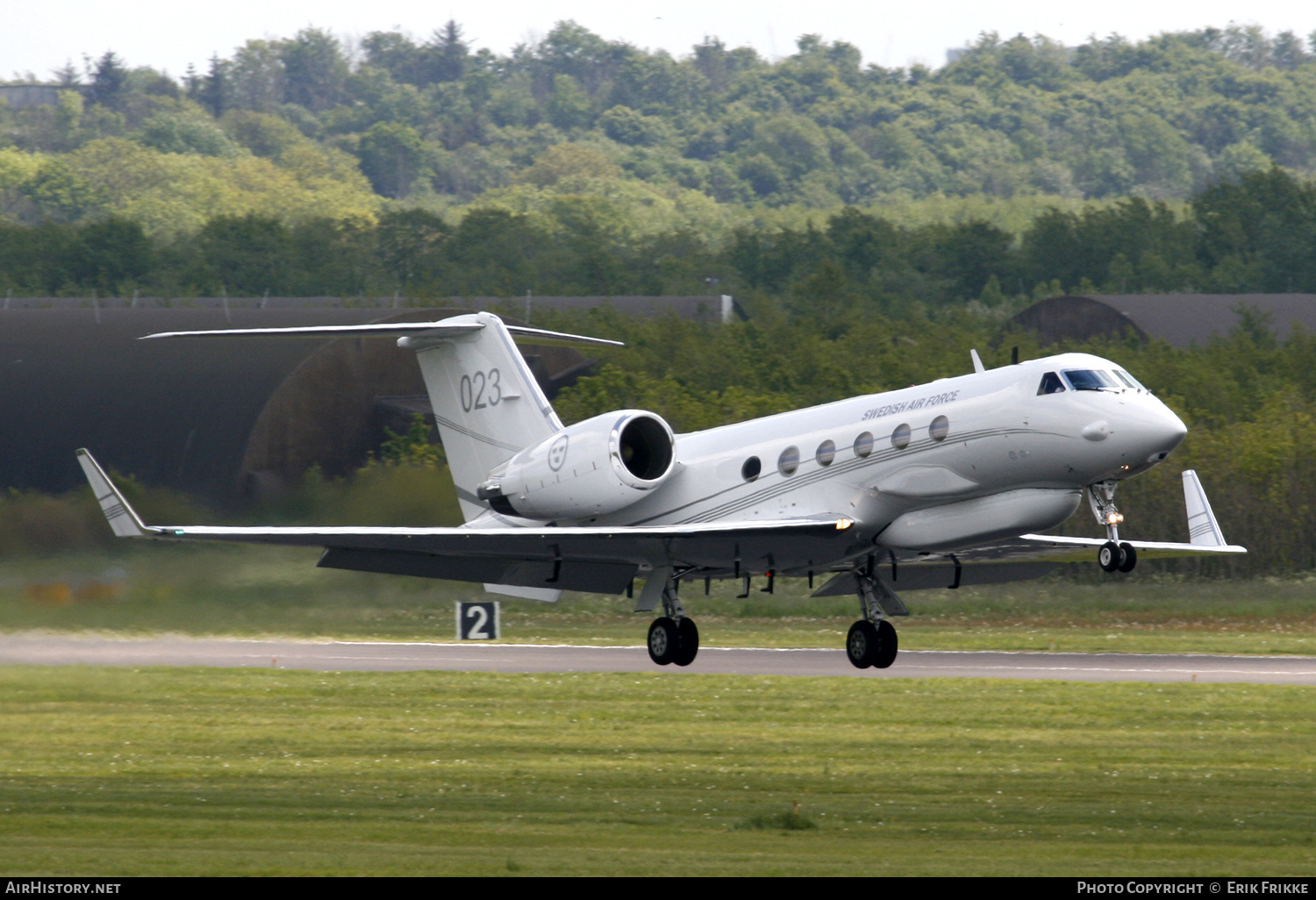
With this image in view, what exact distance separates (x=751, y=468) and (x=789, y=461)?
63 centimetres

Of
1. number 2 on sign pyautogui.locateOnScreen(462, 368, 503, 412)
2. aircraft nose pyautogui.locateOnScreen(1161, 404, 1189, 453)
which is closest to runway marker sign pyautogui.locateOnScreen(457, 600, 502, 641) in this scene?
number 2 on sign pyautogui.locateOnScreen(462, 368, 503, 412)

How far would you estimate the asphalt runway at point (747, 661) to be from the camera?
31.8 metres

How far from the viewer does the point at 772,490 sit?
70.5ft

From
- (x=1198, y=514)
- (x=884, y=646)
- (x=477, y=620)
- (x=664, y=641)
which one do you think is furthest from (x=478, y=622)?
(x=884, y=646)

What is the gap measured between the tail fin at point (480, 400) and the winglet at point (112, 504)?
6159 millimetres

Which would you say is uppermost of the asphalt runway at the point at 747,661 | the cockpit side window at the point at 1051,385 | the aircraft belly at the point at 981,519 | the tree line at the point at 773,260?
the tree line at the point at 773,260

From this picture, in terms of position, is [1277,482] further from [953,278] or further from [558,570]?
[953,278]

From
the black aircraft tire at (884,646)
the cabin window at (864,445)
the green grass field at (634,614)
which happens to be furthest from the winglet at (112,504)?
the black aircraft tire at (884,646)

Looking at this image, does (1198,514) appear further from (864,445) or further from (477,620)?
(864,445)

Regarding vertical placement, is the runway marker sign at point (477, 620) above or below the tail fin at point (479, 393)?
below

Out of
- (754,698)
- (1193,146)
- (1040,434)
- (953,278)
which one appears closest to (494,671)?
(754,698)

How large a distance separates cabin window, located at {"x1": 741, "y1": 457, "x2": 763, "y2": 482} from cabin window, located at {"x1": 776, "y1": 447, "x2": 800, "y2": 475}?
322mm

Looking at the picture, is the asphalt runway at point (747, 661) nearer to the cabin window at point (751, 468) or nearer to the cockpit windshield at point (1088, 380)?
the cabin window at point (751, 468)

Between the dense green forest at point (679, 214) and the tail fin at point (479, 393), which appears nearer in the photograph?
the tail fin at point (479, 393)
